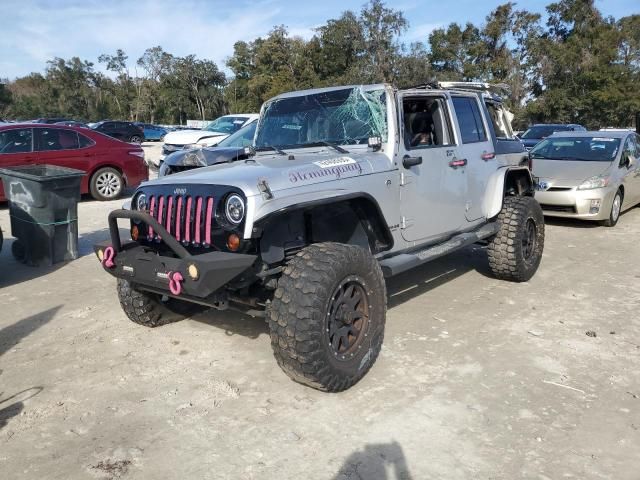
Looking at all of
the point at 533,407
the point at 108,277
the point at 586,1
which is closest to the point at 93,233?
the point at 108,277

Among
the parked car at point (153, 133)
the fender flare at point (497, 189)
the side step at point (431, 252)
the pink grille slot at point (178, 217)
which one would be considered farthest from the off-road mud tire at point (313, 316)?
the parked car at point (153, 133)

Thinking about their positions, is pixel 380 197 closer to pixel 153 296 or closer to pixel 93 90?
pixel 153 296

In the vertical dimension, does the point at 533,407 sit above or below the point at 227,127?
below

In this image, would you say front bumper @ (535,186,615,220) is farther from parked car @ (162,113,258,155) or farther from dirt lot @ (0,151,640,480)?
parked car @ (162,113,258,155)

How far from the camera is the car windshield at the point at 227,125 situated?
14.6 m

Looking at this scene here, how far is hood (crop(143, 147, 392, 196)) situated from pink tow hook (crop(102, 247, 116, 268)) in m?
0.58

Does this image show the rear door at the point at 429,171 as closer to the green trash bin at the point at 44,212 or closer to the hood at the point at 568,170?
the green trash bin at the point at 44,212

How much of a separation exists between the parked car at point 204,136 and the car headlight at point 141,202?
863 centimetres

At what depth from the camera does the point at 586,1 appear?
47.3m

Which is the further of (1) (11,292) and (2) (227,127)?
(2) (227,127)

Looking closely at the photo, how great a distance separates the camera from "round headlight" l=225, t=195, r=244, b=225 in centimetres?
332

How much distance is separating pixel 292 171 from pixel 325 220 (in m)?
0.76

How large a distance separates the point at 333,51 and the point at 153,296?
50502 mm

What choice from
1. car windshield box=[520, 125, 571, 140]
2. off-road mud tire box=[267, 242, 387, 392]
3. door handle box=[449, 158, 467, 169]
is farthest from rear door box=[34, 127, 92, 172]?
car windshield box=[520, 125, 571, 140]
